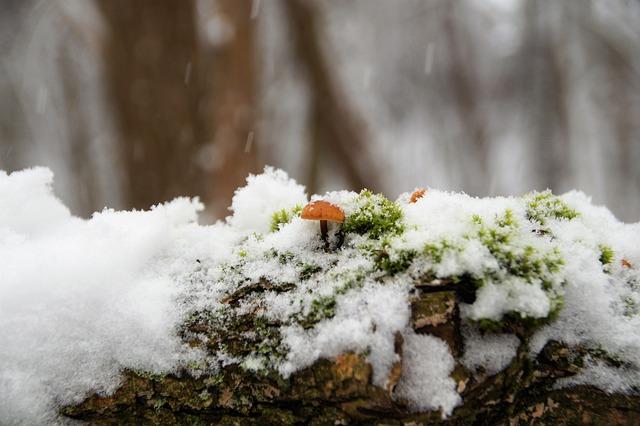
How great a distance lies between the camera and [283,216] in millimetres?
1456

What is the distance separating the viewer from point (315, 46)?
7.71m

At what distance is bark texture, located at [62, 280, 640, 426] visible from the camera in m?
1.00

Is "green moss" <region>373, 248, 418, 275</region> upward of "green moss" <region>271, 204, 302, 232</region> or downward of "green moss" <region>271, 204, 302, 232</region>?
downward

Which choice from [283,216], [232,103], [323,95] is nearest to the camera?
[283,216]

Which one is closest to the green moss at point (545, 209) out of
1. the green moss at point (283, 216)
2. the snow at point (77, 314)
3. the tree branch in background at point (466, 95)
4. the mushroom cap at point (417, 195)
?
the mushroom cap at point (417, 195)

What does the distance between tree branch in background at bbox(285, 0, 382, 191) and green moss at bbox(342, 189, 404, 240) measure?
235 inches

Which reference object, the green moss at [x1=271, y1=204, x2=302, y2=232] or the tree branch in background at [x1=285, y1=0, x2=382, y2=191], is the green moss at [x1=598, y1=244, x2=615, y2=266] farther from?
the tree branch in background at [x1=285, y1=0, x2=382, y2=191]

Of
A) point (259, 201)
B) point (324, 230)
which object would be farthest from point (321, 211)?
point (259, 201)

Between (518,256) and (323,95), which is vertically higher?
(323,95)

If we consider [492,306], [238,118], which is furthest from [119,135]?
[492,306]

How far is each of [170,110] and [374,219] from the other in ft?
13.7

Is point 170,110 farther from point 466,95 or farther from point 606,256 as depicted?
point 466,95

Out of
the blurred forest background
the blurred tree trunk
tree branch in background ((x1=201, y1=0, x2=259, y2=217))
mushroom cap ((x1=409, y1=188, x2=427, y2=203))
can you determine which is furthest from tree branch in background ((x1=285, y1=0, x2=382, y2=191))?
mushroom cap ((x1=409, y1=188, x2=427, y2=203))

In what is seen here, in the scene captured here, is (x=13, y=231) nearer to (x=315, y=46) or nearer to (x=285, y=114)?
(x=315, y=46)
